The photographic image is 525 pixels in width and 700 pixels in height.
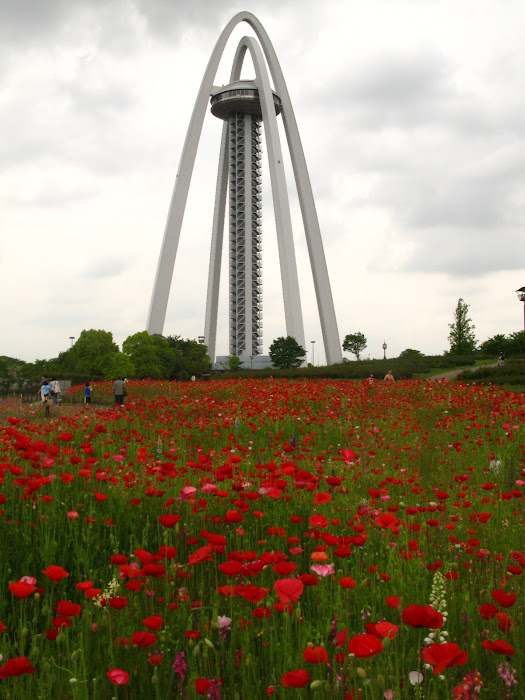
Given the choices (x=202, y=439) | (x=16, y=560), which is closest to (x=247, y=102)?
(x=202, y=439)

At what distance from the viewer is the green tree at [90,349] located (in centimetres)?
7275

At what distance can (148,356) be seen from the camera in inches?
2304

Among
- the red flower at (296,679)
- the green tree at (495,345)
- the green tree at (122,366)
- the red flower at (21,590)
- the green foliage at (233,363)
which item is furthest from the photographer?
the green foliage at (233,363)

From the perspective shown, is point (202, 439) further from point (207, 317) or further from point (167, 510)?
point (207, 317)

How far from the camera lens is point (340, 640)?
1.97m

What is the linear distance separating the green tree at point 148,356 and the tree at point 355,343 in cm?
3356

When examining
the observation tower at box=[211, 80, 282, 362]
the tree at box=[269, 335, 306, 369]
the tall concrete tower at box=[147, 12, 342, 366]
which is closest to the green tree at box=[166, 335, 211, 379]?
the tall concrete tower at box=[147, 12, 342, 366]

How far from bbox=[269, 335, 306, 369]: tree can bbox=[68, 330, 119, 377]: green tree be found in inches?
781

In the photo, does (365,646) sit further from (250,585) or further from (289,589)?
(250,585)

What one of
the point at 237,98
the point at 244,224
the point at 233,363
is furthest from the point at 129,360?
the point at 237,98

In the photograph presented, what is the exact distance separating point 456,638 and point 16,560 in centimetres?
241

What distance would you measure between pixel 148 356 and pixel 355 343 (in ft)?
126

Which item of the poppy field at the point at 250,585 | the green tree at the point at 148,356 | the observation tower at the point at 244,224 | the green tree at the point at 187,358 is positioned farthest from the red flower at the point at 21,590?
the observation tower at the point at 244,224

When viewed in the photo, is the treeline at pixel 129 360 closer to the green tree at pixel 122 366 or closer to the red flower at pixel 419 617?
the green tree at pixel 122 366
